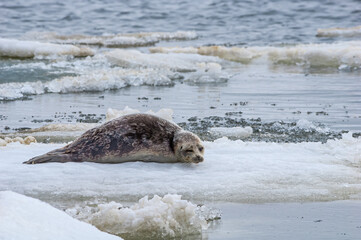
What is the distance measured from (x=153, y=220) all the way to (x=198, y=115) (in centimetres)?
523

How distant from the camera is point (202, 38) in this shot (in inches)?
918

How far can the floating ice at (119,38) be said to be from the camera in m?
22.8

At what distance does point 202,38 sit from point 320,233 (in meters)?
19.2

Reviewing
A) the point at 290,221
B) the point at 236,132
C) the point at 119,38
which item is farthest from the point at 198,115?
the point at 119,38

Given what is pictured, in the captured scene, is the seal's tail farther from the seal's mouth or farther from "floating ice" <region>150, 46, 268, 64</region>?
"floating ice" <region>150, 46, 268, 64</region>

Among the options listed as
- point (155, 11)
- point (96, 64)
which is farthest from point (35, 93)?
point (155, 11)

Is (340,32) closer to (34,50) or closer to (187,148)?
(34,50)

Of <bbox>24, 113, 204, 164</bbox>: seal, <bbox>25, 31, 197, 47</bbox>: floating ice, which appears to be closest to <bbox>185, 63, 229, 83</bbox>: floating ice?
<bbox>24, 113, 204, 164</bbox>: seal

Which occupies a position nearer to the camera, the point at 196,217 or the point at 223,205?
the point at 196,217

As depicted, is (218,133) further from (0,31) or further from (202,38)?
(0,31)

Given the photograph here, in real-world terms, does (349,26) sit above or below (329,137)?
above

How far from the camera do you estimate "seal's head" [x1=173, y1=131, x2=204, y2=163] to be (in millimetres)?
6148

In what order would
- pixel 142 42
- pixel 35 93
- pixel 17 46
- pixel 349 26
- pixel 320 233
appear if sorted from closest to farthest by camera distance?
pixel 320 233 < pixel 35 93 < pixel 17 46 < pixel 142 42 < pixel 349 26

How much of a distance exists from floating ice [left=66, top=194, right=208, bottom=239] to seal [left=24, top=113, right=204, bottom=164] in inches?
63.1
